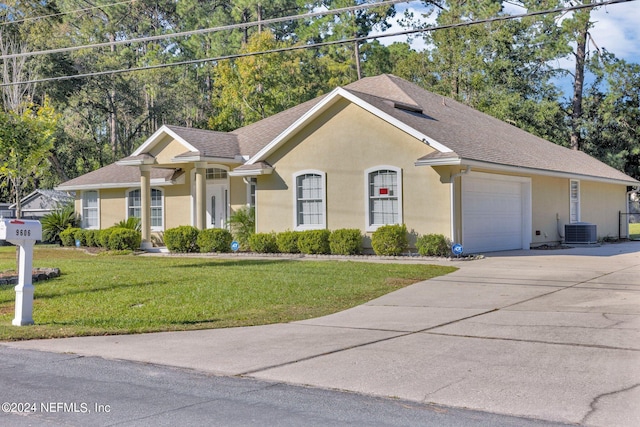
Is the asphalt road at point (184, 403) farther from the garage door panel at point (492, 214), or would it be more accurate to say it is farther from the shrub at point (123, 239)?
the shrub at point (123, 239)

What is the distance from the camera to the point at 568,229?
26906mm

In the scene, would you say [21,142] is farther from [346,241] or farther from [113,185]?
[113,185]

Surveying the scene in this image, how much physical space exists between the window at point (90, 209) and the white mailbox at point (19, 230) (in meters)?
21.0

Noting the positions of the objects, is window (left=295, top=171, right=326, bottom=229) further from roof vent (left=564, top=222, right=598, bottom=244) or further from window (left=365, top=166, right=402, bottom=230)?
roof vent (left=564, top=222, right=598, bottom=244)

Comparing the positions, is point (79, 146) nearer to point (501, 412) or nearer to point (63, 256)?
point (63, 256)

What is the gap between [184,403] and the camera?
6.38 meters

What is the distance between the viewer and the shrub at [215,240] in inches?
945

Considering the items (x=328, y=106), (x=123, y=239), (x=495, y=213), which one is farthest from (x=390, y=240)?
(x=123, y=239)

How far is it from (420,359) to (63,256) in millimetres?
18940

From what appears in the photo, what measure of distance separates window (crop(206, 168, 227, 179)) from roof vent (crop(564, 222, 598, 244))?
43.0ft

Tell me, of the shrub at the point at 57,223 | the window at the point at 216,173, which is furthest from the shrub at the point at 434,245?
the shrub at the point at 57,223

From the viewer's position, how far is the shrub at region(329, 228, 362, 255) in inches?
850

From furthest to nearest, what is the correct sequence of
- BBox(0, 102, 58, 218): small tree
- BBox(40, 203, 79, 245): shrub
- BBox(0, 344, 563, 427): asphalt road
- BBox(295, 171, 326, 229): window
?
BBox(40, 203, 79, 245): shrub, BBox(295, 171, 326, 229): window, BBox(0, 102, 58, 218): small tree, BBox(0, 344, 563, 427): asphalt road

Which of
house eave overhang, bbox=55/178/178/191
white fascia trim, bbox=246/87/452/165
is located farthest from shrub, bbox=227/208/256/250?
house eave overhang, bbox=55/178/178/191
